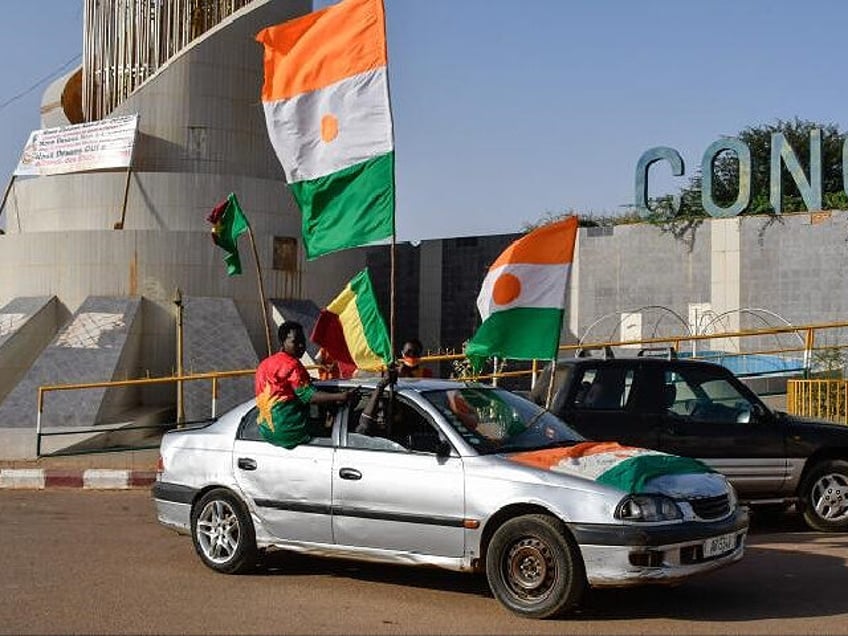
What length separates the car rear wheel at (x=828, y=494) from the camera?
11188 millimetres

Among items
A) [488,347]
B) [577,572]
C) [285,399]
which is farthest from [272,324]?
[577,572]

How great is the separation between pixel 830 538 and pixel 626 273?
1689 centimetres

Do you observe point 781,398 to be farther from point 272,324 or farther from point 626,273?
point 272,324

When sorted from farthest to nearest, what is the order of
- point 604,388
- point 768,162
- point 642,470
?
point 768,162
point 604,388
point 642,470

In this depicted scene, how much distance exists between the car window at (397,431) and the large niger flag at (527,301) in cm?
231

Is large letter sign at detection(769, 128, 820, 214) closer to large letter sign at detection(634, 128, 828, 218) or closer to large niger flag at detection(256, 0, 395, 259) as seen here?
large letter sign at detection(634, 128, 828, 218)

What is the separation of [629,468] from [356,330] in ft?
10.4

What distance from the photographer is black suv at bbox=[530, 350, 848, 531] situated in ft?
36.3

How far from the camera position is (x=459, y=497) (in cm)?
790

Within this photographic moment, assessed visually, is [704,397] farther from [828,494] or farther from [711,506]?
[711,506]

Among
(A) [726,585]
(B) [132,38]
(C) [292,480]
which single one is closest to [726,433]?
(A) [726,585]

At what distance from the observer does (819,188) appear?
24812 millimetres

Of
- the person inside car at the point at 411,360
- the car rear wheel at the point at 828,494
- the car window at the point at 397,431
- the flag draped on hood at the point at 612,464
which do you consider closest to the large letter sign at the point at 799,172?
the person inside car at the point at 411,360

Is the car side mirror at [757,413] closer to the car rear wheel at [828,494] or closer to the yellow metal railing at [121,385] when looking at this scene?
the car rear wheel at [828,494]
